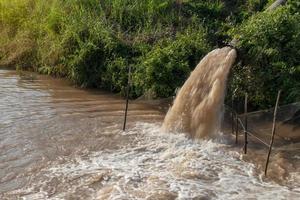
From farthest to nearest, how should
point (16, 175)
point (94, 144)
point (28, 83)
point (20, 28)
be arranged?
1. point (20, 28)
2. point (28, 83)
3. point (94, 144)
4. point (16, 175)

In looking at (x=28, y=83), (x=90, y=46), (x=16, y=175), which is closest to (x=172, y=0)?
(x=90, y=46)

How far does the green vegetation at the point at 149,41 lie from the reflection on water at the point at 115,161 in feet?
4.45

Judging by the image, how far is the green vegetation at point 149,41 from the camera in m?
9.34

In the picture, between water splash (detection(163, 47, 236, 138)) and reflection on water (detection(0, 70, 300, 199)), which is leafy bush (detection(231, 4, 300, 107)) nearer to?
water splash (detection(163, 47, 236, 138))

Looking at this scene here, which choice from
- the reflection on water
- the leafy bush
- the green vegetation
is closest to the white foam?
the reflection on water

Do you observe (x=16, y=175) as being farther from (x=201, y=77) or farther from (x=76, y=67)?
(x=76, y=67)

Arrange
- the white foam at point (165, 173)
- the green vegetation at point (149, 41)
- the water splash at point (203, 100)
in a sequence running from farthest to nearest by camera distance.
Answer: the green vegetation at point (149, 41) → the water splash at point (203, 100) → the white foam at point (165, 173)

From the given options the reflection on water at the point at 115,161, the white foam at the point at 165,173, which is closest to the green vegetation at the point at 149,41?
the reflection on water at the point at 115,161

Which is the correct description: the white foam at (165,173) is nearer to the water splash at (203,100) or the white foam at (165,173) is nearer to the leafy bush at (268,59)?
the water splash at (203,100)

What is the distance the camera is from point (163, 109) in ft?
31.7

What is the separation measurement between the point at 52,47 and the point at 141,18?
2433 mm

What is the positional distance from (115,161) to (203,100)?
7.48 feet

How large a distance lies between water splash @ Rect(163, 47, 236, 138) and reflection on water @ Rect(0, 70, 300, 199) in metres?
0.28

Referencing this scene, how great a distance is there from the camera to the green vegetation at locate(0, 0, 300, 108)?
9336 mm
